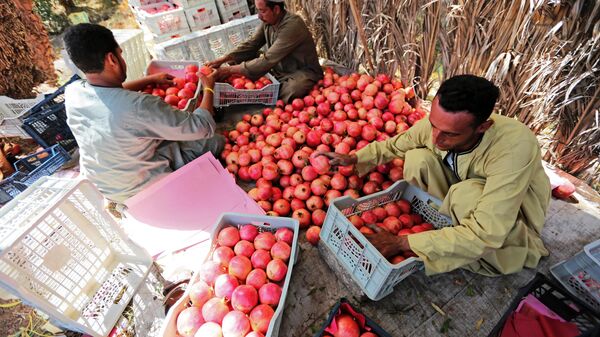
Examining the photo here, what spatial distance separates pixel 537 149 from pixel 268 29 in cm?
325

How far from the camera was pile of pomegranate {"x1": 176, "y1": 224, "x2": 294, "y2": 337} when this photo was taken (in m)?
1.55

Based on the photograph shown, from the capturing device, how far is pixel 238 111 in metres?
3.98

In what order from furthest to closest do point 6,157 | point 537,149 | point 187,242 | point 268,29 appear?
1. point 268,29
2. point 6,157
3. point 187,242
4. point 537,149


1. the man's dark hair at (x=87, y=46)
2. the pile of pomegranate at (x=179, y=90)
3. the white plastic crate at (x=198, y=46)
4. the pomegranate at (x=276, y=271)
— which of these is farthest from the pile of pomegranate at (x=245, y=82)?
the pomegranate at (x=276, y=271)

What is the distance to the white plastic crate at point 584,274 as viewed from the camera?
6.04ft

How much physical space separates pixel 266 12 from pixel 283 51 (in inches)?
17.8

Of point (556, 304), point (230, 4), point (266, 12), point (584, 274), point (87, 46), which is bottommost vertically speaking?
point (584, 274)

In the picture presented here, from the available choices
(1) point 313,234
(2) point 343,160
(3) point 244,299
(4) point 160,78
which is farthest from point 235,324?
(4) point 160,78

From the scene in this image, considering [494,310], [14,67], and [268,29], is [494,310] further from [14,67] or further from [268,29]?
[14,67]

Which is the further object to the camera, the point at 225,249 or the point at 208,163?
the point at 208,163

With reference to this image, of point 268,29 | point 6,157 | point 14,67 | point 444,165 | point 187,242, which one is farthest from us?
point 14,67

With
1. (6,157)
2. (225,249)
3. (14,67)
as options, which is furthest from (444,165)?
(14,67)

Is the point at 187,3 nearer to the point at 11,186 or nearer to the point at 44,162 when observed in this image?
the point at 44,162

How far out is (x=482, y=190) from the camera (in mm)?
1752
